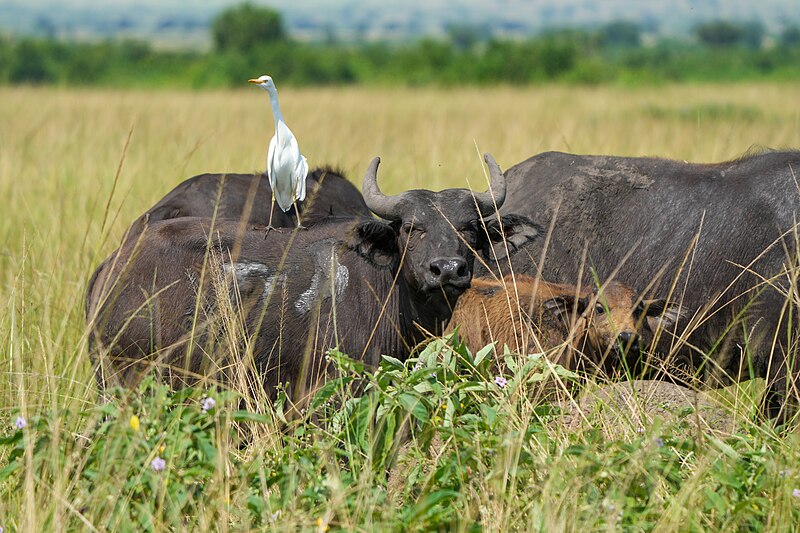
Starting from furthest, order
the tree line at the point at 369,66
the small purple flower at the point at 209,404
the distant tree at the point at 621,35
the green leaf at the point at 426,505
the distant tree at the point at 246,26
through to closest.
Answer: the distant tree at the point at 621,35
the distant tree at the point at 246,26
the tree line at the point at 369,66
the small purple flower at the point at 209,404
the green leaf at the point at 426,505

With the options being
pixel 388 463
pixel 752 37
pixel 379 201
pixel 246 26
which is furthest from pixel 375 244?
pixel 752 37

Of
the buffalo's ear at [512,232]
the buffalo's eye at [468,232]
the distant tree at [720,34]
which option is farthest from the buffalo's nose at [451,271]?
the distant tree at [720,34]

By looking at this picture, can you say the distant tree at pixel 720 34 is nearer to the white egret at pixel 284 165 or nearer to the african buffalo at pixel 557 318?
the white egret at pixel 284 165

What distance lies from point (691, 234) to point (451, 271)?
1.86 m

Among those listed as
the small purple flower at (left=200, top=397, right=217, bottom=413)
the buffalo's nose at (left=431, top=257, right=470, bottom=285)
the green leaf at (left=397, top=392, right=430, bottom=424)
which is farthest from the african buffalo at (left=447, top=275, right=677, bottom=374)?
the small purple flower at (left=200, top=397, right=217, bottom=413)

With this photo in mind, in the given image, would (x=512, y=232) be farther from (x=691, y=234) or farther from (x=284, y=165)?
(x=284, y=165)

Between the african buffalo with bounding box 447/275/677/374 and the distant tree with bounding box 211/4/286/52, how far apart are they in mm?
54739

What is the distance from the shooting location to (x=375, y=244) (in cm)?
531

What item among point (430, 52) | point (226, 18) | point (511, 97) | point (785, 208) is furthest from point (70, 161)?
point (226, 18)

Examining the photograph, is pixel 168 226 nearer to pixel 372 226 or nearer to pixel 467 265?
pixel 372 226

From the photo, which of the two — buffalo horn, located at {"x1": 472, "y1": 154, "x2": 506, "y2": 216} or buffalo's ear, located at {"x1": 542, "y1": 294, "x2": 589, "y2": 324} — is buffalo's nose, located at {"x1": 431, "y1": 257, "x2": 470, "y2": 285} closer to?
buffalo horn, located at {"x1": 472, "y1": 154, "x2": 506, "y2": 216}

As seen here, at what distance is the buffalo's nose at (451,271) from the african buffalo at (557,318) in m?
0.46

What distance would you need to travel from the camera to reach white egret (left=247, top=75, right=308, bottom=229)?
609 cm

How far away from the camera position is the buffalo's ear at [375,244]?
527 centimetres
